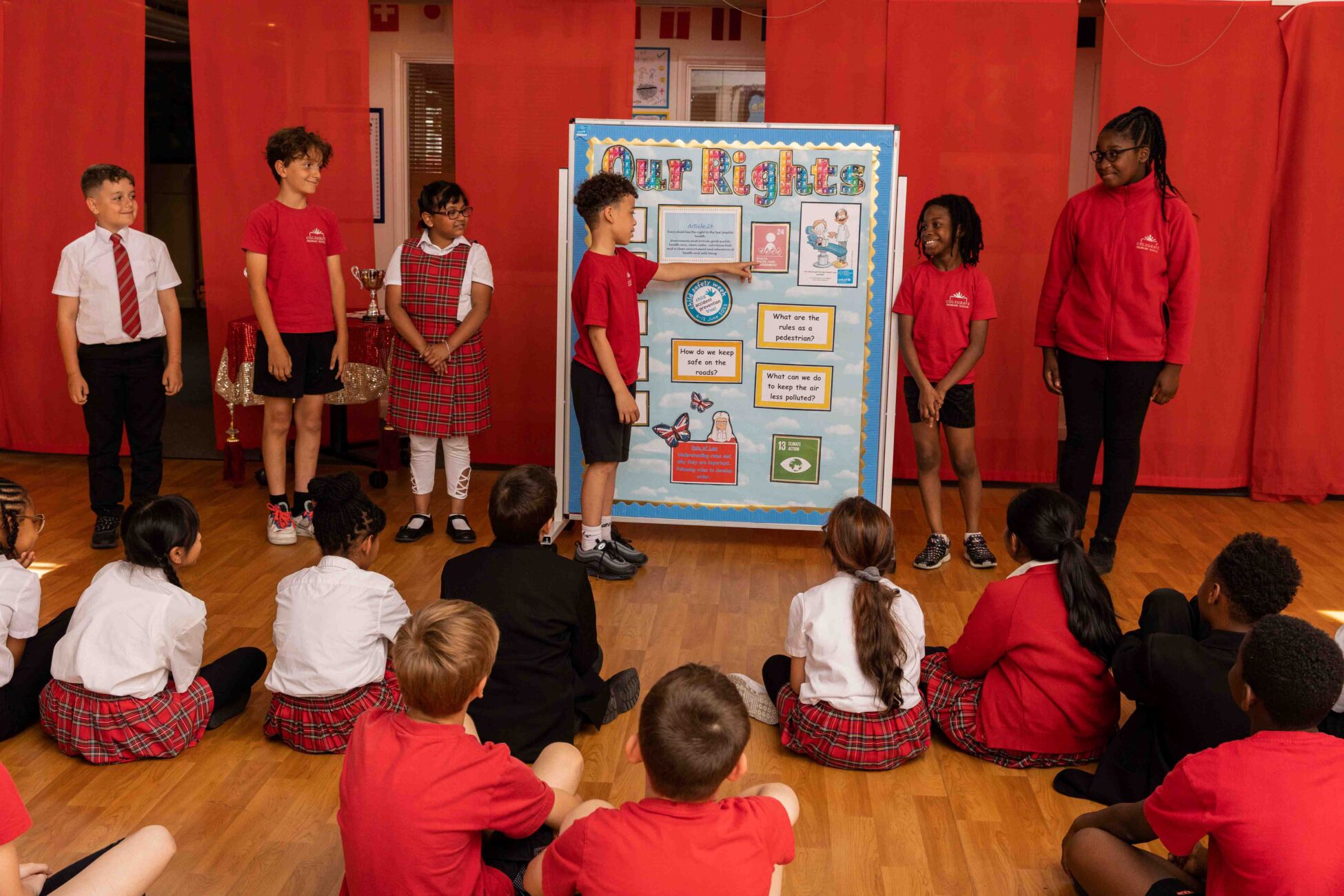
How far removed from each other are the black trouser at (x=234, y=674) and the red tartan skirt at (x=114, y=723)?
111mm

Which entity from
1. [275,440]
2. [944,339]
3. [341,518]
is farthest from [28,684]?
[944,339]

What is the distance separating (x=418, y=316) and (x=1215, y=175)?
11.5 ft

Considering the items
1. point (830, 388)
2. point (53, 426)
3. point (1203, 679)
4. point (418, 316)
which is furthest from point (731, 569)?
point (53, 426)

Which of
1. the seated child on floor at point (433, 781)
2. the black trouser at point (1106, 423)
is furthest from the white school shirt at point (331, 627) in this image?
the black trouser at point (1106, 423)

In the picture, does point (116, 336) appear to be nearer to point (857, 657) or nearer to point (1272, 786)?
point (857, 657)

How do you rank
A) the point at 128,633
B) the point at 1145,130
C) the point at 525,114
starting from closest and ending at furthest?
the point at 128,633
the point at 1145,130
the point at 525,114

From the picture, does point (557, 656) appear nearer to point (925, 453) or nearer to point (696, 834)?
point (696, 834)

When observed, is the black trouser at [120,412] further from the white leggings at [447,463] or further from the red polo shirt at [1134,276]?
the red polo shirt at [1134,276]

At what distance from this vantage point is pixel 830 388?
169 inches

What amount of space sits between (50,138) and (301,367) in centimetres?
217

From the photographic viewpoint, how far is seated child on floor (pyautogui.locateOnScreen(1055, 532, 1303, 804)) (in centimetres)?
225

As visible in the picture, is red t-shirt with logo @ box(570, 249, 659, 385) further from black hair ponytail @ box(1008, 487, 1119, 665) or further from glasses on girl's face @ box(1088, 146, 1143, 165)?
black hair ponytail @ box(1008, 487, 1119, 665)

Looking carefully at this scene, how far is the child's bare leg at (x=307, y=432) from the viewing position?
437 cm

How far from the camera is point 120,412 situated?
4.35m
